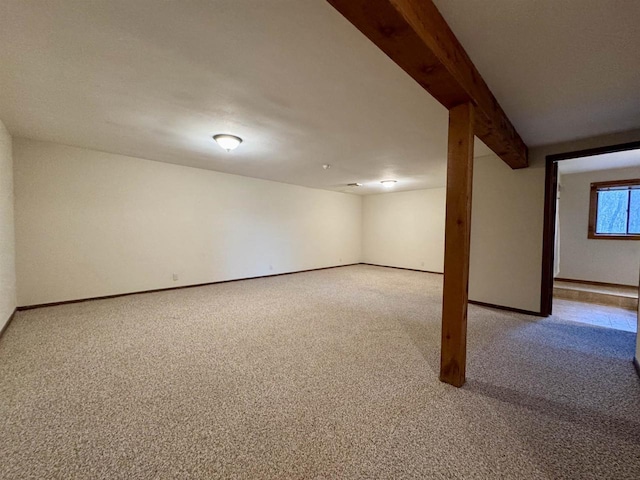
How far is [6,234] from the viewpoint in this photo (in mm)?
3055

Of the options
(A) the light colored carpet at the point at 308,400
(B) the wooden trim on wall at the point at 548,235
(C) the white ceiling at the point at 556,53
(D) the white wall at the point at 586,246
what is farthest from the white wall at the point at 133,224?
(D) the white wall at the point at 586,246

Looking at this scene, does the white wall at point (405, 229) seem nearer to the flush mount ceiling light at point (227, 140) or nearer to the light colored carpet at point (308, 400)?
the light colored carpet at point (308, 400)

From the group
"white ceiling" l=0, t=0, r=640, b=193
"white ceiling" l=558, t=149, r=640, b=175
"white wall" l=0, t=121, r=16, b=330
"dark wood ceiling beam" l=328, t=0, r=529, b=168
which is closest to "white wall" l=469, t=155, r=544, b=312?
"white ceiling" l=0, t=0, r=640, b=193

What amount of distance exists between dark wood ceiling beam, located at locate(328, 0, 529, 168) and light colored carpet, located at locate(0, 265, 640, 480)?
2.00 metres

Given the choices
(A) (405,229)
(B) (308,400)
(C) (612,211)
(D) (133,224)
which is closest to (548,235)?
(C) (612,211)

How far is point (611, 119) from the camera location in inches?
104

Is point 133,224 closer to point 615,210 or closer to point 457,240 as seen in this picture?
point 457,240

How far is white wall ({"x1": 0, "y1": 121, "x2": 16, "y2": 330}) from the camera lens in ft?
9.35

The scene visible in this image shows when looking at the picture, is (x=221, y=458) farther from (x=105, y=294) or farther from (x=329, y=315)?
(x=105, y=294)

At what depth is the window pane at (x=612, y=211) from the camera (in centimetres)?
492

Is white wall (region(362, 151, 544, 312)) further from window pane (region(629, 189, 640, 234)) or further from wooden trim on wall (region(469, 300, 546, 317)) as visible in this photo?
window pane (region(629, 189, 640, 234))

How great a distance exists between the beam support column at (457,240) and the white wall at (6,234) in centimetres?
438

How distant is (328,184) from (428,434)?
570 centimetres

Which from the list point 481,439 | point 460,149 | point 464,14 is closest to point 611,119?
point 460,149
